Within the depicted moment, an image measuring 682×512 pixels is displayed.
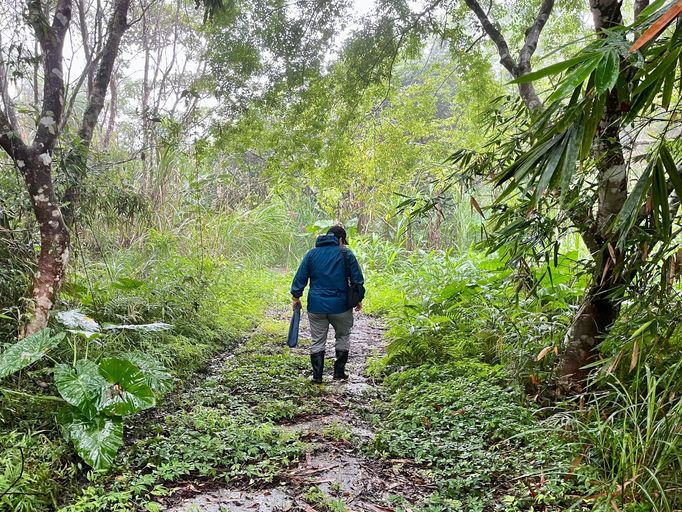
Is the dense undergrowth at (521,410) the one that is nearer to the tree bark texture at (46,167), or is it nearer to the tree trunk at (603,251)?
the tree trunk at (603,251)

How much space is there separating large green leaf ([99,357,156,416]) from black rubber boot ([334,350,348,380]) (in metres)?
2.23

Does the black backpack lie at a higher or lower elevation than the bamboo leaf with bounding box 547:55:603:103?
lower

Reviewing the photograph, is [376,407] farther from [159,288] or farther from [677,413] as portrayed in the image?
[159,288]

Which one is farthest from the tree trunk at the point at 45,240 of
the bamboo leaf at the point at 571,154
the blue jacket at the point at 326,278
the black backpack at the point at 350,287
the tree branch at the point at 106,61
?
the bamboo leaf at the point at 571,154

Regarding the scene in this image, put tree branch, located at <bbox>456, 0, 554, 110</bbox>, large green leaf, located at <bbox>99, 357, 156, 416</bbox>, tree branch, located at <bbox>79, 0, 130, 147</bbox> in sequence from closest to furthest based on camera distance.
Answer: large green leaf, located at <bbox>99, 357, 156, 416</bbox>
tree branch, located at <bbox>456, 0, 554, 110</bbox>
tree branch, located at <bbox>79, 0, 130, 147</bbox>

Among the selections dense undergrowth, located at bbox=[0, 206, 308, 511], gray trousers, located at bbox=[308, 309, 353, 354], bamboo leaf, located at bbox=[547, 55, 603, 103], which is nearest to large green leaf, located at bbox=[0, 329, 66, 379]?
dense undergrowth, located at bbox=[0, 206, 308, 511]

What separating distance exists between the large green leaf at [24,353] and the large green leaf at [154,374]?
50 cm

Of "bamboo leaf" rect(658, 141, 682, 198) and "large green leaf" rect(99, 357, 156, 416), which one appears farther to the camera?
"large green leaf" rect(99, 357, 156, 416)

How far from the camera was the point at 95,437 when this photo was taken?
2.88m

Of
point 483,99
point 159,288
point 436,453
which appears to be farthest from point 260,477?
point 483,99

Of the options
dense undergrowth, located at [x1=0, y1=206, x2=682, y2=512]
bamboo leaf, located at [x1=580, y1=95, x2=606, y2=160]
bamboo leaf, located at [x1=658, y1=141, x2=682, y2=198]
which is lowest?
dense undergrowth, located at [x1=0, y1=206, x2=682, y2=512]

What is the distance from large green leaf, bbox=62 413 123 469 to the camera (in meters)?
2.79

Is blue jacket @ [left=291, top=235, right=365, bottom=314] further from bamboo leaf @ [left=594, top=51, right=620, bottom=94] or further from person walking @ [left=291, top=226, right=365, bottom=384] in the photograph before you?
bamboo leaf @ [left=594, top=51, right=620, bottom=94]

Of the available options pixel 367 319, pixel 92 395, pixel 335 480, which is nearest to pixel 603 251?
pixel 335 480
